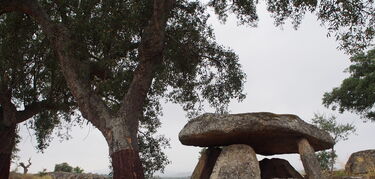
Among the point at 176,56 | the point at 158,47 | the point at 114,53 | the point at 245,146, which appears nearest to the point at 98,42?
the point at 114,53

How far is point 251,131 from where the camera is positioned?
9883 mm

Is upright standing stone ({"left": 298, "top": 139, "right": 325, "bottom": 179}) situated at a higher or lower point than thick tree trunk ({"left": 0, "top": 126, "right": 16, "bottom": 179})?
lower

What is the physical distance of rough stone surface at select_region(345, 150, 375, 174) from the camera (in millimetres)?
16095

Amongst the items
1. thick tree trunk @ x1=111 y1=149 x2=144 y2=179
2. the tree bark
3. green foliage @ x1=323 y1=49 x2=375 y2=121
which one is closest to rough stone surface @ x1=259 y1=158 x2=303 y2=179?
the tree bark

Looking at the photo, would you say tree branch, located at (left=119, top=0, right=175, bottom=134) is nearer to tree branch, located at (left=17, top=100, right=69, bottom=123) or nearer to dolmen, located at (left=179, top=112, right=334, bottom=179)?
dolmen, located at (left=179, top=112, right=334, bottom=179)

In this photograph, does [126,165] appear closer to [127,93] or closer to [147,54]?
[127,93]

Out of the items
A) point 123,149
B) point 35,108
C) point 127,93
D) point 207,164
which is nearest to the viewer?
point 123,149

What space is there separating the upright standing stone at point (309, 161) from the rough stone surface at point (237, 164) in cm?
130

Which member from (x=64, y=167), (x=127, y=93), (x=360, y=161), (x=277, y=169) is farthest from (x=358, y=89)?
(x=64, y=167)

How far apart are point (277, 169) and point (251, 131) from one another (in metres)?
2.76

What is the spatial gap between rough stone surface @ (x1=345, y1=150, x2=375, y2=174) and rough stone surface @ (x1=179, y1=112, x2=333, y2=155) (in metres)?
6.18

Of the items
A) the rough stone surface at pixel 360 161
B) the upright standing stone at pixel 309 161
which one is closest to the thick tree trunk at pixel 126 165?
the upright standing stone at pixel 309 161

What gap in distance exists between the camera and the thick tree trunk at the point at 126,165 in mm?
8625

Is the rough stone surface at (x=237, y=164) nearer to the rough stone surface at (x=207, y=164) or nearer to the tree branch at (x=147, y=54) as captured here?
the rough stone surface at (x=207, y=164)
